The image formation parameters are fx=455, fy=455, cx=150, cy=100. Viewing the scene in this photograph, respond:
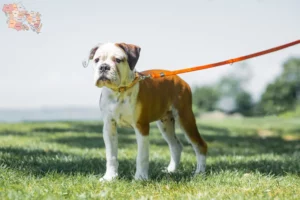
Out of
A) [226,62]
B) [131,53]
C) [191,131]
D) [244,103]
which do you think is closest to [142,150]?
[191,131]

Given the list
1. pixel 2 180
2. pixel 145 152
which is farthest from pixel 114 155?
pixel 2 180

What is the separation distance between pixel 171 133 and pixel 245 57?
4.46ft

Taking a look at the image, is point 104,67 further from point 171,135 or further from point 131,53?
point 171,135

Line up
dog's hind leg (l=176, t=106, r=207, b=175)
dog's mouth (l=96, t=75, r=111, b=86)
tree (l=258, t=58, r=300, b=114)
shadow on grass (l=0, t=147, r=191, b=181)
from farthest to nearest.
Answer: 1. tree (l=258, t=58, r=300, b=114)
2. dog's hind leg (l=176, t=106, r=207, b=175)
3. shadow on grass (l=0, t=147, r=191, b=181)
4. dog's mouth (l=96, t=75, r=111, b=86)

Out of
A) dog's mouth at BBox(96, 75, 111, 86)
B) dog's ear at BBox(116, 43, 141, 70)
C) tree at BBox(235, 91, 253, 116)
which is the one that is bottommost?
tree at BBox(235, 91, 253, 116)

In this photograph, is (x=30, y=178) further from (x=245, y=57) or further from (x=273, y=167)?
(x=273, y=167)

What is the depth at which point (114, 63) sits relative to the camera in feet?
14.8

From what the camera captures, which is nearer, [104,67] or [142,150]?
[104,67]

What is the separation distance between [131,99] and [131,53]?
0.48 m

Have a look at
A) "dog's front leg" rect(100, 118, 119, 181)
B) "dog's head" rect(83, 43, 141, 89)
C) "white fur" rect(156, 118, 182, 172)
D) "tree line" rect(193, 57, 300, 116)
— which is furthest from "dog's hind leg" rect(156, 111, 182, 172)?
"tree line" rect(193, 57, 300, 116)

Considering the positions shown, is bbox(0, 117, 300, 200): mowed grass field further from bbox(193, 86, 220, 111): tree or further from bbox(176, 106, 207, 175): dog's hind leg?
bbox(193, 86, 220, 111): tree

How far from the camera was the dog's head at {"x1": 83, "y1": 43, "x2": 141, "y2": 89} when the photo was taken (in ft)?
14.5

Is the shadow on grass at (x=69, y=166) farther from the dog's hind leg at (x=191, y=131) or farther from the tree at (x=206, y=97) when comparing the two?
the tree at (x=206, y=97)

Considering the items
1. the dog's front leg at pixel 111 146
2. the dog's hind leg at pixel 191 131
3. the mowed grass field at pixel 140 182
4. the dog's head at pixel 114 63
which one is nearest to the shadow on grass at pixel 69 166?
the mowed grass field at pixel 140 182
